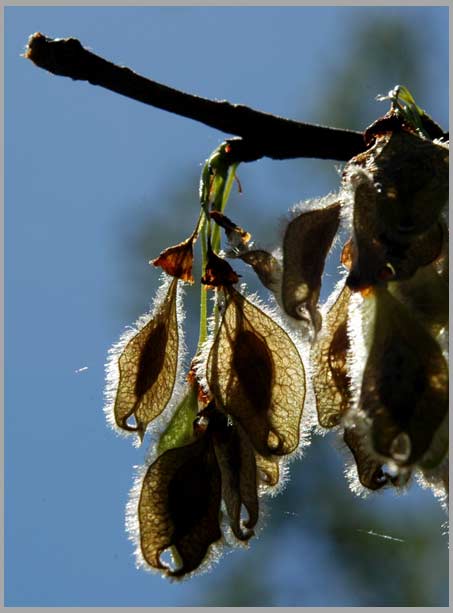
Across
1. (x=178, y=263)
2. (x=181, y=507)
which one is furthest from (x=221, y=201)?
(x=181, y=507)

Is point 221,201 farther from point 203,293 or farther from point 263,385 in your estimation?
point 263,385

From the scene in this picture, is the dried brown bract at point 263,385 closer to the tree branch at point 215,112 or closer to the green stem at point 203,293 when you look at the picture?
the green stem at point 203,293

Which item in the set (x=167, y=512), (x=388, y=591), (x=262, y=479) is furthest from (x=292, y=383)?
(x=388, y=591)

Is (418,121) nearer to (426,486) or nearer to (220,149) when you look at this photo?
(220,149)

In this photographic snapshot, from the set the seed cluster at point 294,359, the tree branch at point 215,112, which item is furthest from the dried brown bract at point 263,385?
the tree branch at point 215,112

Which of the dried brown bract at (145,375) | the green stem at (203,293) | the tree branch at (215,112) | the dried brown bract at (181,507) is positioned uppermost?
the tree branch at (215,112)

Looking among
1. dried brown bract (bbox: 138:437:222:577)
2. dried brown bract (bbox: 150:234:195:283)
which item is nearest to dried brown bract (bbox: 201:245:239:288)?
dried brown bract (bbox: 150:234:195:283)

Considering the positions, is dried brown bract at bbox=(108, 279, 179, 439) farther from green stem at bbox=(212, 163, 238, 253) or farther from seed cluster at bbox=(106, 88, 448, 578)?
green stem at bbox=(212, 163, 238, 253)
